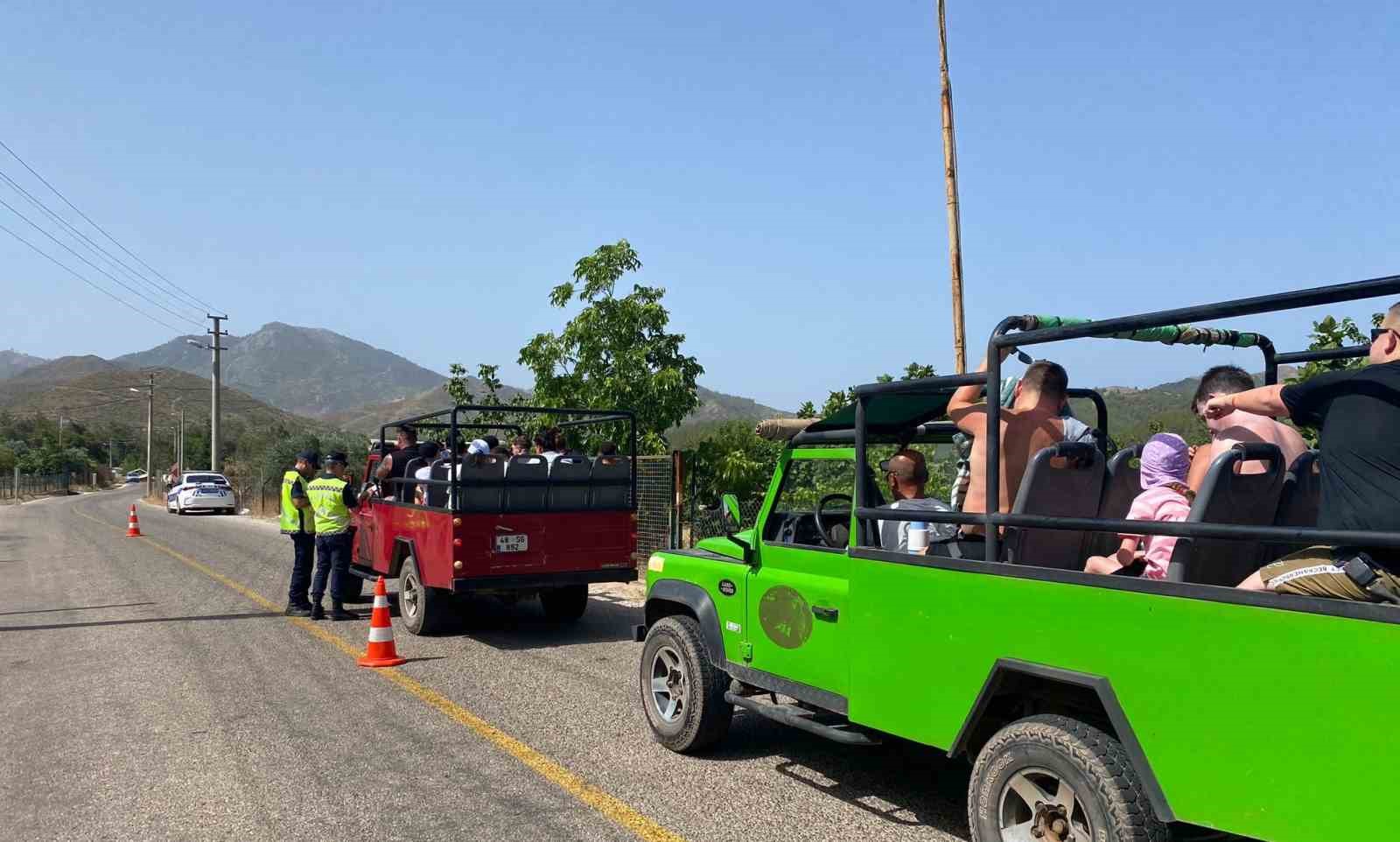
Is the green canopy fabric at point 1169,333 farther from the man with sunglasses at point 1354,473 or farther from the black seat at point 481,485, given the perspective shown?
the black seat at point 481,485

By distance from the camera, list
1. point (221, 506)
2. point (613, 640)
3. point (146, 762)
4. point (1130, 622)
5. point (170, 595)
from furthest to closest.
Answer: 1. point (221, 506)
2. point (170, 595)
3. point (613, 640)
4. point (146, 762)
5. point (1130, 622)

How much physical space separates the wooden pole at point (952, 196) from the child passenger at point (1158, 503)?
8.15m

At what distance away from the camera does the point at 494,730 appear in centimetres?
658

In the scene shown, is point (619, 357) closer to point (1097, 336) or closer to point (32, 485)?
point (1097, 336)

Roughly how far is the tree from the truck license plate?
6320 mm

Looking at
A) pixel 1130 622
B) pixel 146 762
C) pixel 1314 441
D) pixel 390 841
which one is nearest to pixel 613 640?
pixel 146 762

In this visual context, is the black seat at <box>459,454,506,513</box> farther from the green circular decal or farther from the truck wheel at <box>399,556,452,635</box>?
the green circular decal

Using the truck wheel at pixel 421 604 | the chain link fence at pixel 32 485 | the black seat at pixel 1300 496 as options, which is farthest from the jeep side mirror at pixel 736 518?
the chain link fence at pixel 32 485

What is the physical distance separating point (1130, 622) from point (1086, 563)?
0.77m

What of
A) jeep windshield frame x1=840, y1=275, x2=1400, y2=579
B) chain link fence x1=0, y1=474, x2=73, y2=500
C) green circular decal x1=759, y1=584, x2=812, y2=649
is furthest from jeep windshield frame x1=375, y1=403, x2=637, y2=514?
chain link fence x1=0, y1=474, x2=73, y2=500

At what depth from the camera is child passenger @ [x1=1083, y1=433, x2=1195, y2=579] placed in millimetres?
4004

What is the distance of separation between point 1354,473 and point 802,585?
2.53 metres

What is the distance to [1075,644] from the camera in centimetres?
366

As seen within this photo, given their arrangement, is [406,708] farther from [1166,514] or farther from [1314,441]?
[1314,441]
